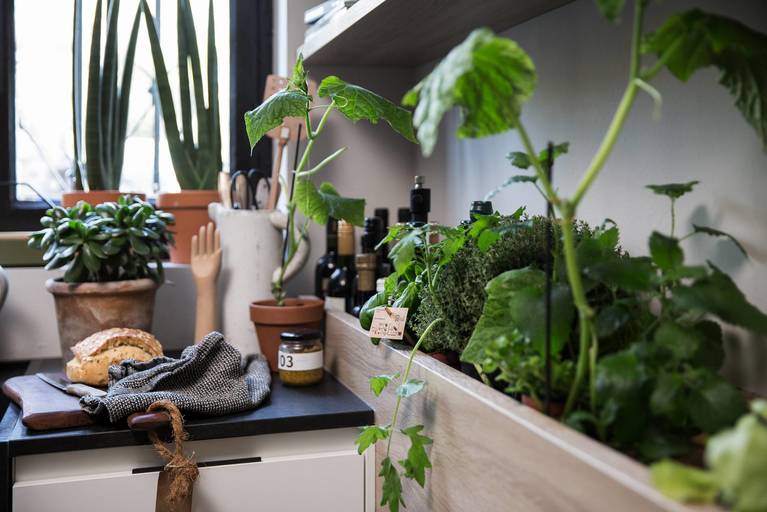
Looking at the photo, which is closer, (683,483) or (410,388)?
(683,483)

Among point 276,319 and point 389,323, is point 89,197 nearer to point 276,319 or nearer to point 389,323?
point 276,319

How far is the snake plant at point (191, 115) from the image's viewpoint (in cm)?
201

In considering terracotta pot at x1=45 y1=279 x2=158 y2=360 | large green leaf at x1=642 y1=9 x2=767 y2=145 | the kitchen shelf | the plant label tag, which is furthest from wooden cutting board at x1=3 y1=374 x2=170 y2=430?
large green leaf at x1=642 y1=9 x2=767 y2=145

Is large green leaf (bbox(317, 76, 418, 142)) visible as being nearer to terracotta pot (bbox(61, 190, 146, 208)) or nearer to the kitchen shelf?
the kitchen shelf

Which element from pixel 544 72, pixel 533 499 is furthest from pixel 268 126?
pixel 533 499

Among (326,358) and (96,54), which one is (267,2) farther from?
(326,358)

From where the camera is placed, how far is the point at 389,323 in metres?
1.23

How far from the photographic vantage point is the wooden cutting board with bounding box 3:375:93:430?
123 cm

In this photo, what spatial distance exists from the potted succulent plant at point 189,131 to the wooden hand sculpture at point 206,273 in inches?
9.4

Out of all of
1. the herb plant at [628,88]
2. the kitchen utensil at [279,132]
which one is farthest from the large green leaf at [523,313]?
the kitchen utensil at [279,132]

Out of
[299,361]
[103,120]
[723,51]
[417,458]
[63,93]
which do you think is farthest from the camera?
[63,93]

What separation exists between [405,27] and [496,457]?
3.10 feet

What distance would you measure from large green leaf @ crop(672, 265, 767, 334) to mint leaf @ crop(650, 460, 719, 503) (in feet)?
0.70

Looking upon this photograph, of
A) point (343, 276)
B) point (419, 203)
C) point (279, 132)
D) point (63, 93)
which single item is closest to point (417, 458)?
point (419, 203)
